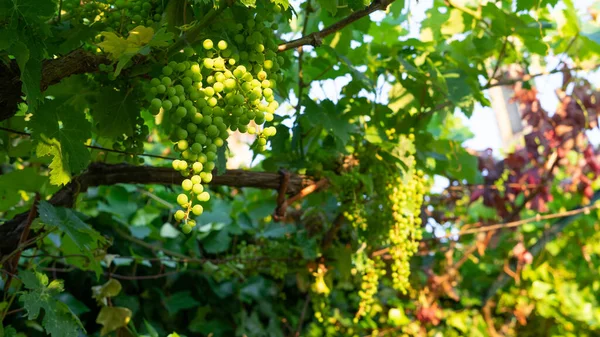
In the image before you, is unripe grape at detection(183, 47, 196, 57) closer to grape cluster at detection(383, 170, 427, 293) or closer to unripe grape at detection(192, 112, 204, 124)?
unripe grape at detection(192, 112, 204, 124)

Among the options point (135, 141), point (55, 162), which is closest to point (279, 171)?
point (135, 141)

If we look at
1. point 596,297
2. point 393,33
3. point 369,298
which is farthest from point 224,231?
point 596,297

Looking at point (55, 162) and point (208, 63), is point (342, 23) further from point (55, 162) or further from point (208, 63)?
point (55, 162)

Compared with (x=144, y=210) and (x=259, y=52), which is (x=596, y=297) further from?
(x=259, y=52)

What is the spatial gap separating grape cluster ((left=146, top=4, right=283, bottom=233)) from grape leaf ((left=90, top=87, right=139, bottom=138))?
12.4 inches

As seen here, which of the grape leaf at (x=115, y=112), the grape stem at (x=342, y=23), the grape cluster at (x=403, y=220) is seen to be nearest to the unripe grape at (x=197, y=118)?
the grape stem at (x=342, y=23)

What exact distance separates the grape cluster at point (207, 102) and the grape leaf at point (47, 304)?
0.50m

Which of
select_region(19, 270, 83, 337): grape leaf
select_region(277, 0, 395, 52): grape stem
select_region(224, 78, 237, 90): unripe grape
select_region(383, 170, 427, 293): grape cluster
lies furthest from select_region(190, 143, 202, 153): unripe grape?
select_region(383, 170, 427, 293): grape cluster

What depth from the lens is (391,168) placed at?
69.9 inches

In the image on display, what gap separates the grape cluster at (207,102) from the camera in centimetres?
88

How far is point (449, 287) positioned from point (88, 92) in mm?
1939

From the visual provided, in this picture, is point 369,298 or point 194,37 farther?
point 369,298

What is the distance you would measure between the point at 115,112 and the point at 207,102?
44 cm

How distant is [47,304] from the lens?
127 centimetres
